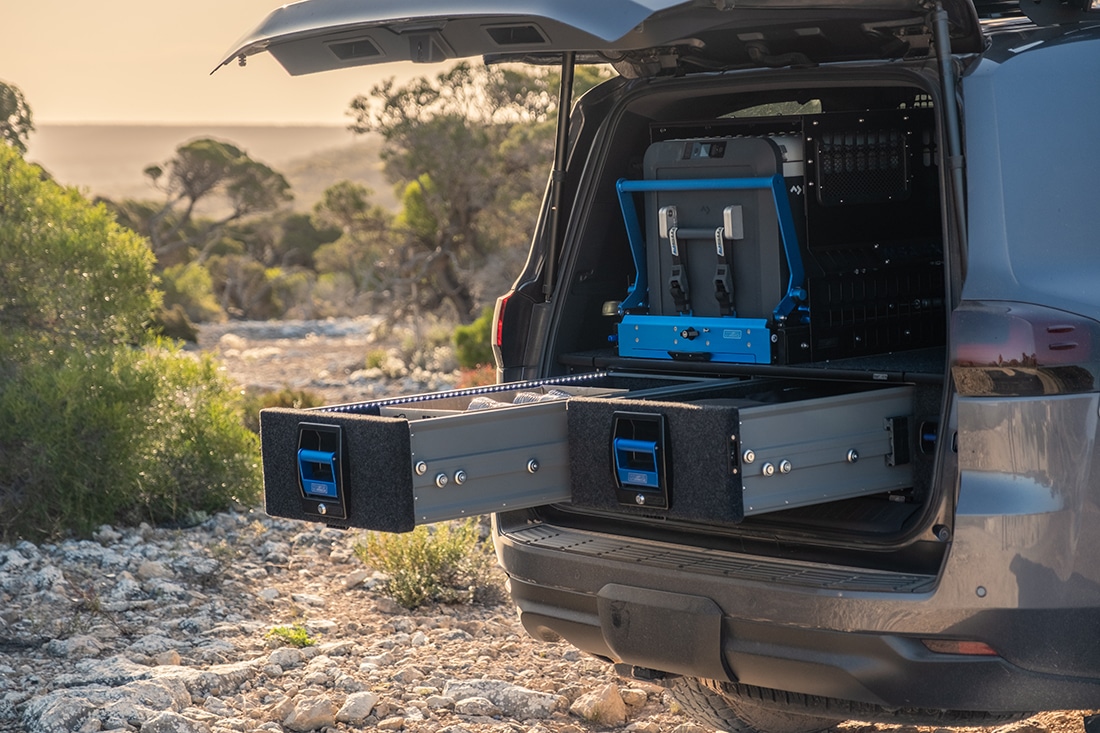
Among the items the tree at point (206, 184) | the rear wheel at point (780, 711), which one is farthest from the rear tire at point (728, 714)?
the tree at point (206, 184)

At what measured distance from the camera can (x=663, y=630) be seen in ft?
11.7

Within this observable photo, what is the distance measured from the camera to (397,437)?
3.29 metres

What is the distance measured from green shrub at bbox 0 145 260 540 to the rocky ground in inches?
8.9

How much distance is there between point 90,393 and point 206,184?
26.8 meters

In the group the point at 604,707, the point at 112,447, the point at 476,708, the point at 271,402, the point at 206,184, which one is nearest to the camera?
the point at 604,707

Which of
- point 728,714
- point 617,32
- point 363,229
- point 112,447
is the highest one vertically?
point 363,229

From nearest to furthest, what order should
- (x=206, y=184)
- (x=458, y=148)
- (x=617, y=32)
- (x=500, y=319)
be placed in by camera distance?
(x=617, y=32), (x=500, y=319), (x=458, y=148), (x=206, y=184)

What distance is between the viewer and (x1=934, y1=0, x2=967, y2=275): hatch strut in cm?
333

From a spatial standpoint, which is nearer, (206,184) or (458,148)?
(458,148)

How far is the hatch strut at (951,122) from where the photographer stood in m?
3.33

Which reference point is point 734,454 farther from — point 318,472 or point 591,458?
point 318,472

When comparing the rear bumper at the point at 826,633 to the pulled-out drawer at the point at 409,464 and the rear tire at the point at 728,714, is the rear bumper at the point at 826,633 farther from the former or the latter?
the rear tire at the point at 728,714

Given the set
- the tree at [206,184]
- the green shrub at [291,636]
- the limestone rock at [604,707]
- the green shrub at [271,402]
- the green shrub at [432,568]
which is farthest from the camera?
the tree at [206,184]

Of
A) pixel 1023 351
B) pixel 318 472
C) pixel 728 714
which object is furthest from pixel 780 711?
pixel 318 472
